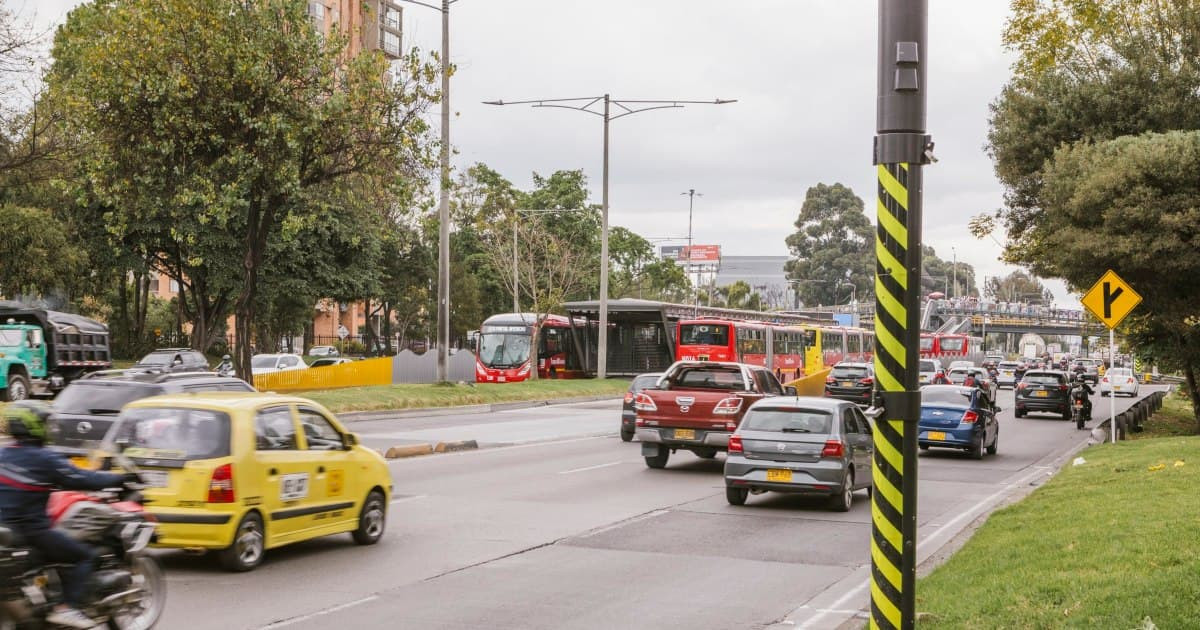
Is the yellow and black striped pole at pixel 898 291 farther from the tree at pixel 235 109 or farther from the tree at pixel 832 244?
the tree at pixel 832 244

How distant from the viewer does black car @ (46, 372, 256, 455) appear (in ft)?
49.5

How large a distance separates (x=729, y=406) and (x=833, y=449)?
4458 millimetres

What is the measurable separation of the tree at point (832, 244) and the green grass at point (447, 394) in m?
101

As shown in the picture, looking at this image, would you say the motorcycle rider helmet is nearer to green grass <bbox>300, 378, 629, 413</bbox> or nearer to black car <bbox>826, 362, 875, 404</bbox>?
green grass <bbox>300, 378, 629, 413</bbox>

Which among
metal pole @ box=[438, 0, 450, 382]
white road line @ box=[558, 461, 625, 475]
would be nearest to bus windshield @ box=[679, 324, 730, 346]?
metal pole @ box=[438, 0, 450, 382]

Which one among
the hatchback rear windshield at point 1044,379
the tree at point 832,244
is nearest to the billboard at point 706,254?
the tree at point 832,244

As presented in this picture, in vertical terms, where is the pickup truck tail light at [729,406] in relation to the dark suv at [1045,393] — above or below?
above

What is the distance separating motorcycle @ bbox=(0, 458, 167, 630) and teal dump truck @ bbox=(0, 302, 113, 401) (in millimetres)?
24445

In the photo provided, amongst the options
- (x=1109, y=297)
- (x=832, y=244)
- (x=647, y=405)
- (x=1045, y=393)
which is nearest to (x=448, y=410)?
(x=647, y=405)

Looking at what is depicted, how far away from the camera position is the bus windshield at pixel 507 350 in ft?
181

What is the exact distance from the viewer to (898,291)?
6.77m

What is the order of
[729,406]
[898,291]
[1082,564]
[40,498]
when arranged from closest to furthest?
1. [898,291]
2. [40,498]
3. [1082,564]
4. [729,406]

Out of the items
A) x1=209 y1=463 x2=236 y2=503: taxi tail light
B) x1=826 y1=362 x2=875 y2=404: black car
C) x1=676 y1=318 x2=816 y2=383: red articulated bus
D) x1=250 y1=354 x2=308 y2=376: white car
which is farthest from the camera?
x1=250 y1=354 x2=308 y2=376: white car

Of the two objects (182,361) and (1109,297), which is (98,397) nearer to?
(1109,297)
